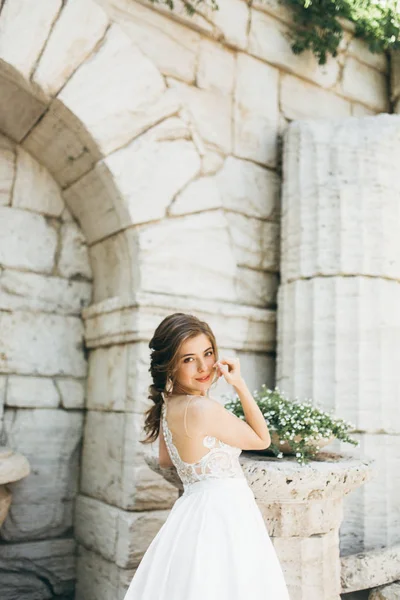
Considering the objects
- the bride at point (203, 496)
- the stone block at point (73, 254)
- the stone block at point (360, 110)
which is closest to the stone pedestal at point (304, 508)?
the bride at point (203, 496)

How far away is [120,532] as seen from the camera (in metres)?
2.71

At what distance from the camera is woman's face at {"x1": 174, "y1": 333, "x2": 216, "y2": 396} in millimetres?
1879

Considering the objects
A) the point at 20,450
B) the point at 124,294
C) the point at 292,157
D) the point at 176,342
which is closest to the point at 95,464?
the point at 20,450

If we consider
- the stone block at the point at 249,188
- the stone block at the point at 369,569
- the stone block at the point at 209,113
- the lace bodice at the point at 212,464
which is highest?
the stone block at the point at 209,113

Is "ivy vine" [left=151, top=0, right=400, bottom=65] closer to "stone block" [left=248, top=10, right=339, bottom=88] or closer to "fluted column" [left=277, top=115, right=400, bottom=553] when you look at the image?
"stone block" [left=248, top=10, right=339, bottom=88]

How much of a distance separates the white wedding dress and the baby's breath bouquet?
373 mm

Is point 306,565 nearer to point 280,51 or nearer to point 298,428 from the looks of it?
point 298,428

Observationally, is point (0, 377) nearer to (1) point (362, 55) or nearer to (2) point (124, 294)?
(2) point (124, 294)

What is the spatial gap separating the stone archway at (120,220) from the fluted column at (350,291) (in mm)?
278

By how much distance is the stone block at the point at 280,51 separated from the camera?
11.4ft

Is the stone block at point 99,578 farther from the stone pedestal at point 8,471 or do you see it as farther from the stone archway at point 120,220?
the stone pedestal at point 8,471

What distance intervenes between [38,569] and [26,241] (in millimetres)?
1788

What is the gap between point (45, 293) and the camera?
3150 millimetres

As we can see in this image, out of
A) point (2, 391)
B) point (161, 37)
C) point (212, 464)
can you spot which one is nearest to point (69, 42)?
point (161, 37)
